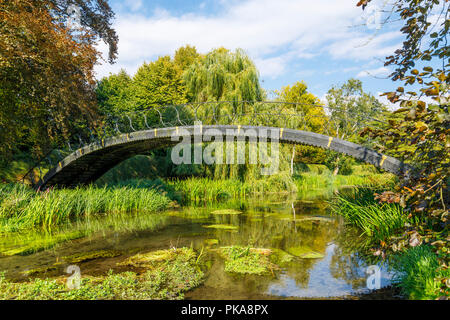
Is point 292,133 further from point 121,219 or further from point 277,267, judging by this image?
point 121,219

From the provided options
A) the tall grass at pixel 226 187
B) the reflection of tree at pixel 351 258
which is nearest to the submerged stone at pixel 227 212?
the tall grass at pixel 226 187

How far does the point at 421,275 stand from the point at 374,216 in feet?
8.32

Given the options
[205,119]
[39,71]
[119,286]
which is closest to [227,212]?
[205,119]

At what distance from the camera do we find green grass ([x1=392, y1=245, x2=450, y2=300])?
2.66m

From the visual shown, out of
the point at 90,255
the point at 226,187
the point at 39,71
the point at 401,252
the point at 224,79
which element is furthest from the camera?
the point at 224,79

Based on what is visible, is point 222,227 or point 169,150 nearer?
point 222,227

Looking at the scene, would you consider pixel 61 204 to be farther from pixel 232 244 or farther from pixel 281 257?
pixel 281 257

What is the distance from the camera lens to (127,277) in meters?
3.60

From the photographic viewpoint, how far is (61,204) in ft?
25.5

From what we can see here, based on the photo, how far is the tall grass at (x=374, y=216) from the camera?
496 centimetres

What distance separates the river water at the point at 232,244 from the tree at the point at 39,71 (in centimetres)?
297

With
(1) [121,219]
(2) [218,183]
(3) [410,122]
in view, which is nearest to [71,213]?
(1) [121,219]
